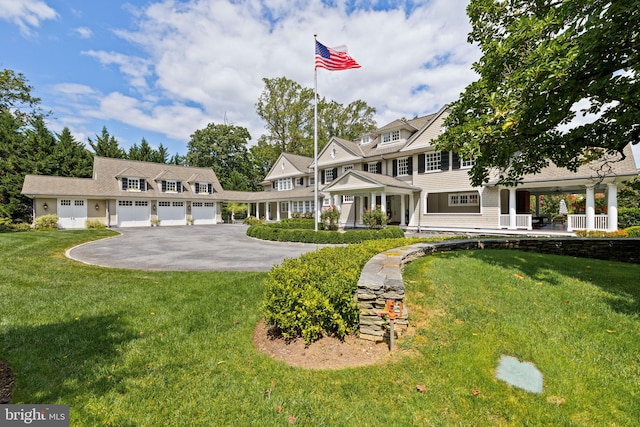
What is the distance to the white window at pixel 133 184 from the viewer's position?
27295mm

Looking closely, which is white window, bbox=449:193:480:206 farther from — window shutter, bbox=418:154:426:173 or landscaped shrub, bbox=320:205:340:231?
landscaped shrub, bbox=320:205:340:231

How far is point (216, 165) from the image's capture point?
46.0 metres

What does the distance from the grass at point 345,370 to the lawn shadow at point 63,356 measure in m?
0.02

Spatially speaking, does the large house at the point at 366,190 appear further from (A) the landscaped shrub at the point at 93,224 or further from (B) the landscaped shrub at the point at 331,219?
(B) the landscaped shrub at the point at 331,219

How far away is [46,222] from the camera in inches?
867

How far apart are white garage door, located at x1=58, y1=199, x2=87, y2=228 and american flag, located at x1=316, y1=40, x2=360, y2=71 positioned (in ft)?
79.5

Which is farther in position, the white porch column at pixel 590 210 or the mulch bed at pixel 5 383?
the white porch column at pixel 590 210

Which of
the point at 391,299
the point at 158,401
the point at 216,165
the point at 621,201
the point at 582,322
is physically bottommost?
the point at 158,401

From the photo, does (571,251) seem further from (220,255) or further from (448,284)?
(220,255)

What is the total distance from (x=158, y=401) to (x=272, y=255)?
8.60 m

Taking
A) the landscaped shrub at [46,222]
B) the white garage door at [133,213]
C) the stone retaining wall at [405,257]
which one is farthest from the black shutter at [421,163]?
the landscaped shrub at [46,222]

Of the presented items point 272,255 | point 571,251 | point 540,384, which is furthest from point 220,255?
point 571,251

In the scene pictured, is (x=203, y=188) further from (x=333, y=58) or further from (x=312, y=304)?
(x=312, y=304)

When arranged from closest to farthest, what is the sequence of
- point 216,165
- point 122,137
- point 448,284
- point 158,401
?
point 158,401
point 448,284
point 122,137
point 216,165
